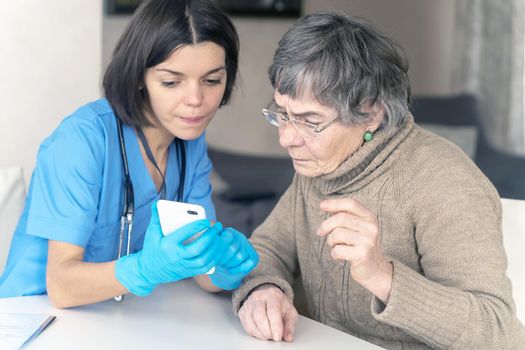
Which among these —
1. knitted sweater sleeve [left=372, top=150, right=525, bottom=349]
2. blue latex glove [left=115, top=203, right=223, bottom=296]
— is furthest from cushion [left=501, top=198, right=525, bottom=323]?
blue latex glove [left=115, top=203, right=223, bottom=296]

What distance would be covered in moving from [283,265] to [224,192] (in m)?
2.37

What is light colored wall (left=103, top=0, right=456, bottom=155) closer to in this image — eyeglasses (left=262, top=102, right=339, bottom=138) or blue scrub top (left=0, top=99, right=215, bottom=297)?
blue scrub top (left=0, top=99, right=215, bottom=297)

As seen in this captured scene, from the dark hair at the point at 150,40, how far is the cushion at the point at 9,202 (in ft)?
1.33

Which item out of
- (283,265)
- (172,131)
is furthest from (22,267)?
(283,265)

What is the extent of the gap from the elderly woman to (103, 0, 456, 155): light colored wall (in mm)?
2266

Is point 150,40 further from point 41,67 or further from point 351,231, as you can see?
point 41,67

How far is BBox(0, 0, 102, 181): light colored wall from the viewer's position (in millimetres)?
2446

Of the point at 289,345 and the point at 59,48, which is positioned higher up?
the point at 59,48

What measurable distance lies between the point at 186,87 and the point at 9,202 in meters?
0.63

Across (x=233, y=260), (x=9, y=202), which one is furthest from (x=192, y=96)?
(x=9, y=202)

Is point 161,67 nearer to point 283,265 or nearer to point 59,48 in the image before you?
point 283,265

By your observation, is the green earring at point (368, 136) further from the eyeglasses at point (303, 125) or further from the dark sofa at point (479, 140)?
the dark sofa at point (479, 140)

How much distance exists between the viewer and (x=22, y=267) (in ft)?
6.17

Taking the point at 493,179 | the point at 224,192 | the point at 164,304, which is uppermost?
the point at 164,304
